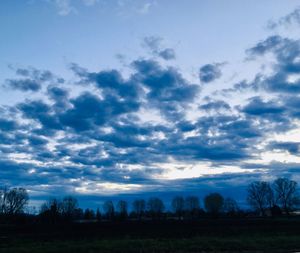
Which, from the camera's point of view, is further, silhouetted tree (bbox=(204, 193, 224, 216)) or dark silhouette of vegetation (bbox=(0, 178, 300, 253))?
silhouetted tree (bbox=(204, 193, 224, 216))

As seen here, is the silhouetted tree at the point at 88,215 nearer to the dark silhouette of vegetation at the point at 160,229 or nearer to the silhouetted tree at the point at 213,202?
the dark silhouette of vegetation at the point at 160,229

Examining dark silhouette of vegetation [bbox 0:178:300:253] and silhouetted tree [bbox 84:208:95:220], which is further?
silhouetted tree [bbox 84:208:95:220]

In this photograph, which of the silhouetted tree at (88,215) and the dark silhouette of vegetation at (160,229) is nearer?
the dark silhouette of vegetation at (160,229)

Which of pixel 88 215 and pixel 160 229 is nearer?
pixel 160 229

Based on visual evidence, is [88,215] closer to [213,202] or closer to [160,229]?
[213,202]

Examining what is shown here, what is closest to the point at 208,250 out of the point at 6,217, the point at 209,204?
the point at 6,217

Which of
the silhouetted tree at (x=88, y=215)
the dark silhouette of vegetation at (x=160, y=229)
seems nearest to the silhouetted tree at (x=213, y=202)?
the dark silhouette of vegetation at (x=160, y=229)

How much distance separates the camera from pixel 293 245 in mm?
30656

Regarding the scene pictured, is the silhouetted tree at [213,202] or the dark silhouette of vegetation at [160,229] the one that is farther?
the silhouetted tree at [213,202]

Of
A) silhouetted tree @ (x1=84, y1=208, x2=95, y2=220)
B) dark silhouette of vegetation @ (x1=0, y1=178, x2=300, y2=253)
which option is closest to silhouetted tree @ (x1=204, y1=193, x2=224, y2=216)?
dark silhouette of vegetation @ (x1=0, y1=178, x2=300, y2=253)

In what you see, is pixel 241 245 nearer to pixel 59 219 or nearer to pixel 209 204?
pixel 59 219

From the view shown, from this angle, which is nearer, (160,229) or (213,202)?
(160,229)

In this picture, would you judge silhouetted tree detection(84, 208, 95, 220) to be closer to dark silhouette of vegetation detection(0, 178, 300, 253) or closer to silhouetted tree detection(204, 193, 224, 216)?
dark silhouette of vegetation detection(0, 178, 300, 253)

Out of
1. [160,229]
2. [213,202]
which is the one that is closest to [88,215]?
[213,202]
